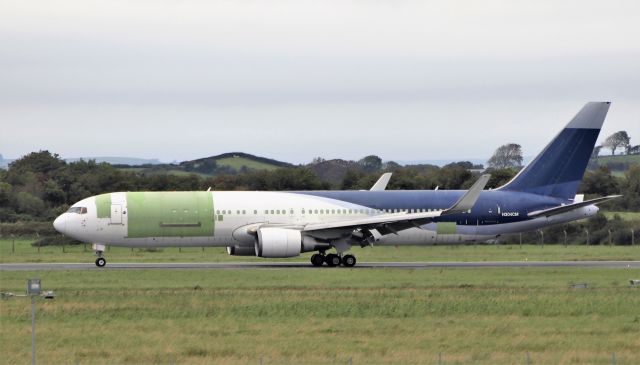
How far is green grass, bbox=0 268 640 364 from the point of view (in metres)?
26.6

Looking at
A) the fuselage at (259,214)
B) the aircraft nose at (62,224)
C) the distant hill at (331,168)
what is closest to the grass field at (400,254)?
the fuselage at (259,214)

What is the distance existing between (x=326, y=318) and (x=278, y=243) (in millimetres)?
15818

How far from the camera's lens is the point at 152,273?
4581cm

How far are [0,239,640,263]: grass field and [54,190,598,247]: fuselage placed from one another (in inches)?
116

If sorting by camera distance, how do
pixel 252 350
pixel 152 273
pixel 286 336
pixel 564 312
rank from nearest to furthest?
1. pixel 252 350
2. pixel 286 336
3. pixel 564 312
4. pixel 152 273

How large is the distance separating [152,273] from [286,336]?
694 inches

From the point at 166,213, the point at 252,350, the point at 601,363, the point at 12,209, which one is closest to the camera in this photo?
the point at 601,363

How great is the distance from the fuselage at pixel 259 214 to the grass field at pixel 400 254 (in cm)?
295

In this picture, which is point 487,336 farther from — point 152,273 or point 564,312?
point 152,273

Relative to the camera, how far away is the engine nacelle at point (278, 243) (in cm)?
4828

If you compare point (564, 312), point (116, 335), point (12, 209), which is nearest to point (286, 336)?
point (116, 335)

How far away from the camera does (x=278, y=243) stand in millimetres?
48312

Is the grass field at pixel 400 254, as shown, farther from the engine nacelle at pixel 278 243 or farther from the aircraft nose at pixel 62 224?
the engine nacelle at pixel 278 243

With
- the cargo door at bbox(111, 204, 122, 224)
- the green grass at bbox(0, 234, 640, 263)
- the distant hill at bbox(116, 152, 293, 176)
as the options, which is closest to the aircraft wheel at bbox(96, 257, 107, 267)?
the cargo door at bbox(111, 204, 122, 224)
